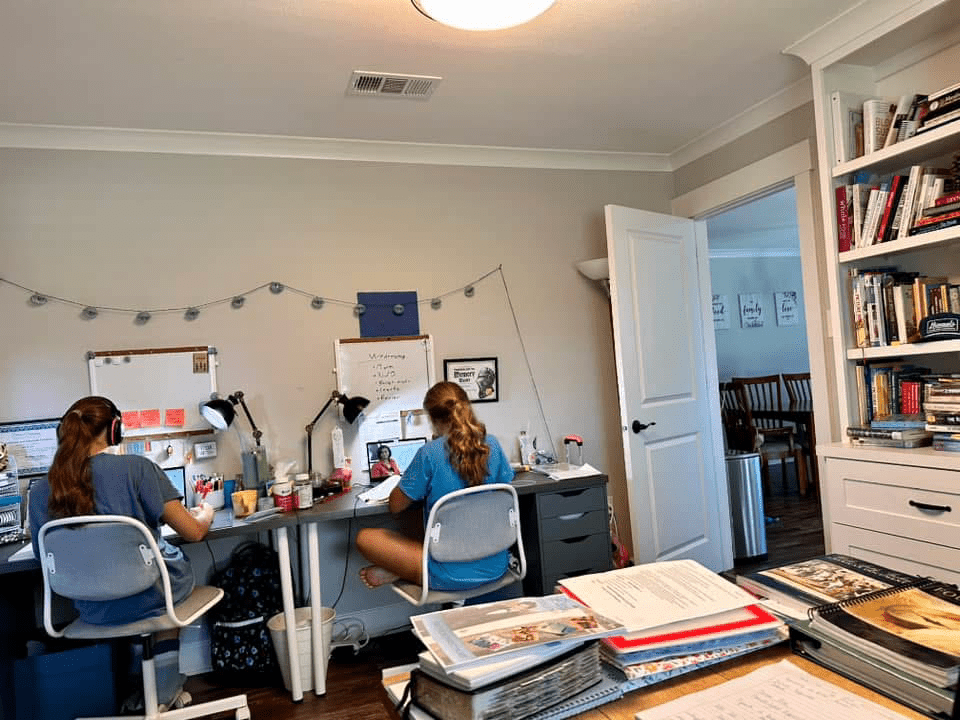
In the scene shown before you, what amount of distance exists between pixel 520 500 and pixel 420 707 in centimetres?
221

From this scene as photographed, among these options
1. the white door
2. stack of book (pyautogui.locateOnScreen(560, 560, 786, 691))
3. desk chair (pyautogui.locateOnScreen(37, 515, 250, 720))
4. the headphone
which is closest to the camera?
stack of book (pyautogui.locateOnScreen(560, 560, 786, 691))

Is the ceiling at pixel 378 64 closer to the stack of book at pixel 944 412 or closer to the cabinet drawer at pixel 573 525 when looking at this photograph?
the stack of book at pixel 944 412

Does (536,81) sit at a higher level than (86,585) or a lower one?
higher

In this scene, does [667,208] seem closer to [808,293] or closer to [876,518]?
[808,293]

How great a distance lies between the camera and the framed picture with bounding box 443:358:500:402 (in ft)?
11.5

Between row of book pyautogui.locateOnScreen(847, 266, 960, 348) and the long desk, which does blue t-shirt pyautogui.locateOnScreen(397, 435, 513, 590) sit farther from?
row of book pyautogui.locateOnScreen(847, 266, 960, 348)

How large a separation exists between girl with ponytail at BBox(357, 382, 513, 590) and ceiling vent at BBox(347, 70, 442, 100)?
50.3 inches

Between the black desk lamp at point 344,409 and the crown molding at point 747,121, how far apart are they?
2.28 metres

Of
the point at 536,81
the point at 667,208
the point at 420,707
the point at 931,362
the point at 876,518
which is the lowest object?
the point at 876,518

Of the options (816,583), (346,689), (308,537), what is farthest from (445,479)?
(816,583)

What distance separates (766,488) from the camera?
5742 mm

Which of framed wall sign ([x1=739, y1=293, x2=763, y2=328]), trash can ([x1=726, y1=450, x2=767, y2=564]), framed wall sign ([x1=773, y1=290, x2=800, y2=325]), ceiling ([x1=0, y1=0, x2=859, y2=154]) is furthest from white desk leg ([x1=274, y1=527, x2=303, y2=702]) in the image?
framed wall sign ([x1=773, y1=290, x2=800, y2=325])

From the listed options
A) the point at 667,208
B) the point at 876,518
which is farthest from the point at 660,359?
the point at 876,518

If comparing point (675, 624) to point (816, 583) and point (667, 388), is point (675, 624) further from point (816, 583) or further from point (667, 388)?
point (667, 388)
